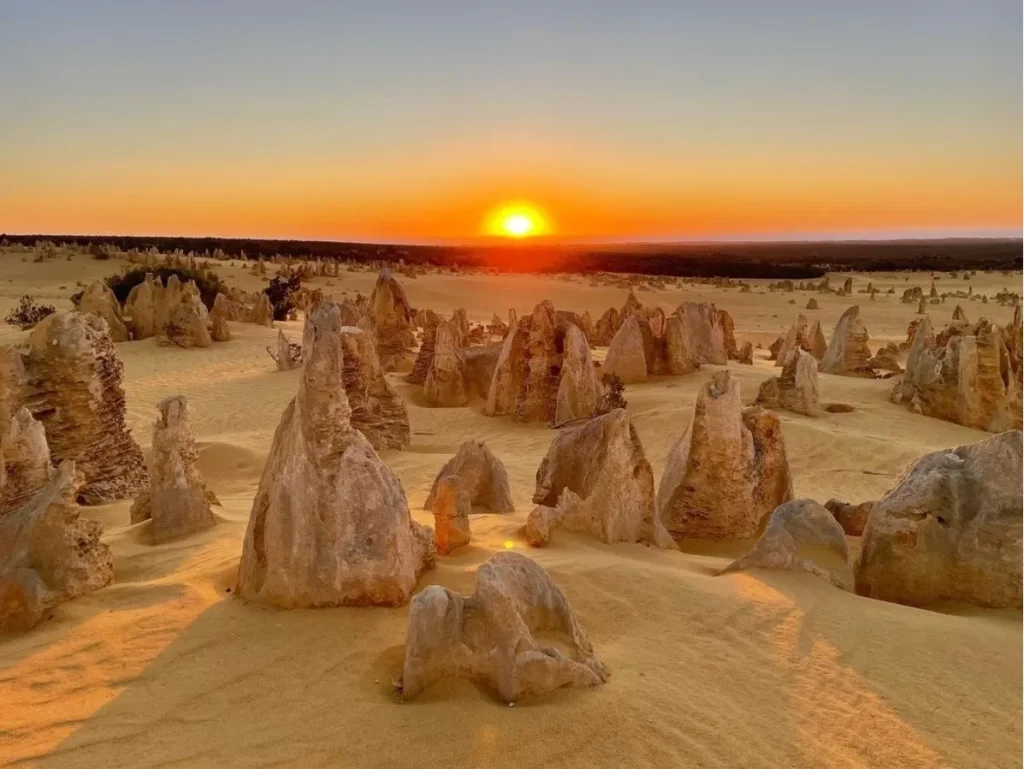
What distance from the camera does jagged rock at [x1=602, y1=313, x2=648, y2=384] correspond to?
15.7 meters

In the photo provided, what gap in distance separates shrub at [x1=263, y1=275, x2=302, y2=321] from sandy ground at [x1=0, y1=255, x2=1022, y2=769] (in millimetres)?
21844

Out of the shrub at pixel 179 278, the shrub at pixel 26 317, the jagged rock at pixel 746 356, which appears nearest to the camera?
the jagged rock at pixel 746 356

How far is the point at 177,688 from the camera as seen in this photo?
12.1 feet

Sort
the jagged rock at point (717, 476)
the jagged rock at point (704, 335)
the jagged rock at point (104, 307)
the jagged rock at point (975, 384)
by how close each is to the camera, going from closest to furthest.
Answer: the jagged rock at point (717, 476) → the jagged rock at point (975, 384) → the jagged rock at point (704, 335) → the jagged rock at point (104, 307)

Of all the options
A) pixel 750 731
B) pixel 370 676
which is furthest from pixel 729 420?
pixel 370 676

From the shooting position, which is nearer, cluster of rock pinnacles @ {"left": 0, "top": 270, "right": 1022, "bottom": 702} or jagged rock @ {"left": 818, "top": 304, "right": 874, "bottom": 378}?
cluster of rock pinnacles @ {"left": 0, "top": 270, "right": 1022, "bottom": 702}

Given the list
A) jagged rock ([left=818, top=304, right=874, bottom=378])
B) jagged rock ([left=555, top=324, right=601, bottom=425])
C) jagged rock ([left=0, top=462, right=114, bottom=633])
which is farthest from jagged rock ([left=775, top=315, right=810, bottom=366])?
jagged rock ([left=0, top=462, right=114, bottom=633])

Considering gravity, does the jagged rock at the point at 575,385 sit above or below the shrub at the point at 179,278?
below

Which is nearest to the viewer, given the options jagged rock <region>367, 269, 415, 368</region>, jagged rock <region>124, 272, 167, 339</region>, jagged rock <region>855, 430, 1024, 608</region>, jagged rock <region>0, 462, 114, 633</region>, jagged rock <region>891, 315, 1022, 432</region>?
jagged rock <region>0, 462, 114, 633</region>

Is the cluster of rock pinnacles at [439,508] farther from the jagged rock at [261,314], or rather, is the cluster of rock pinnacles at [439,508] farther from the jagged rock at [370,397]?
the jagged rock at [261,314]

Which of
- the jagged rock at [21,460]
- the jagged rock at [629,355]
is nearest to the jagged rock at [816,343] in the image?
the jagged rock at [629,355]

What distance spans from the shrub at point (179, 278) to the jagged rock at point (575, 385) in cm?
1650

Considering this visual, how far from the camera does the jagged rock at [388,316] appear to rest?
17891 millimetres

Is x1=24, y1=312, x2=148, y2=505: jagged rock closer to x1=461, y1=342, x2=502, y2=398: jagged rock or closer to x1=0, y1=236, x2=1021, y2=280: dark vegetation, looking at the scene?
x1=461, y1=342, x2=502, y2=398: jagged rock
